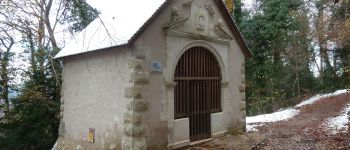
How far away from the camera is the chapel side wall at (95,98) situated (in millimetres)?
7281

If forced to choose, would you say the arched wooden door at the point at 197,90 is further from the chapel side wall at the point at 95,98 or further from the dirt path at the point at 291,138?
the chapel side wall at the point at 95,98

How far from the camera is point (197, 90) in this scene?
8.83 metres

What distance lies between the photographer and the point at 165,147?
7.61m

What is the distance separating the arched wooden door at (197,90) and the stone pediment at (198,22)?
527 millimetres

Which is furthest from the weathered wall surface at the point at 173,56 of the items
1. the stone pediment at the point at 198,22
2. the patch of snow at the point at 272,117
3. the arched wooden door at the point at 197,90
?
the patch of snow at the point at 272,117

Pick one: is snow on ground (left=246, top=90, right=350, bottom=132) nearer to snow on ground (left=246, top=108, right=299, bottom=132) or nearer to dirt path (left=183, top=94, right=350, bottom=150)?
snow on ground (left=246, top=108, right=299, bottom=132)

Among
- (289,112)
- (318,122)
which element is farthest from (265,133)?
(289,112)

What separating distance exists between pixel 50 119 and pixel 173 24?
21.3ft

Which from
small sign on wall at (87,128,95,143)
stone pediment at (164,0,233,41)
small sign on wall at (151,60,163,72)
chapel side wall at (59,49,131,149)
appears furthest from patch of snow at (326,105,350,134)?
small sign on wall at (87,128,95,143)

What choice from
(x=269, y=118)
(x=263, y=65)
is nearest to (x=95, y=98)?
(x=269, y=118)

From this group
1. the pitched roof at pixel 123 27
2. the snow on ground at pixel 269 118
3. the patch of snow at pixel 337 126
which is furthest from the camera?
the snow on ground at pixel 269 118

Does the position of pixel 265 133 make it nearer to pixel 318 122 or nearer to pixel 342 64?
pixel 318 122

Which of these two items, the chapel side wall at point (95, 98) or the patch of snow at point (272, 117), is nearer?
the chapel side wall at point (95, 98)

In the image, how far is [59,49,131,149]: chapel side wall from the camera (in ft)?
23.9
